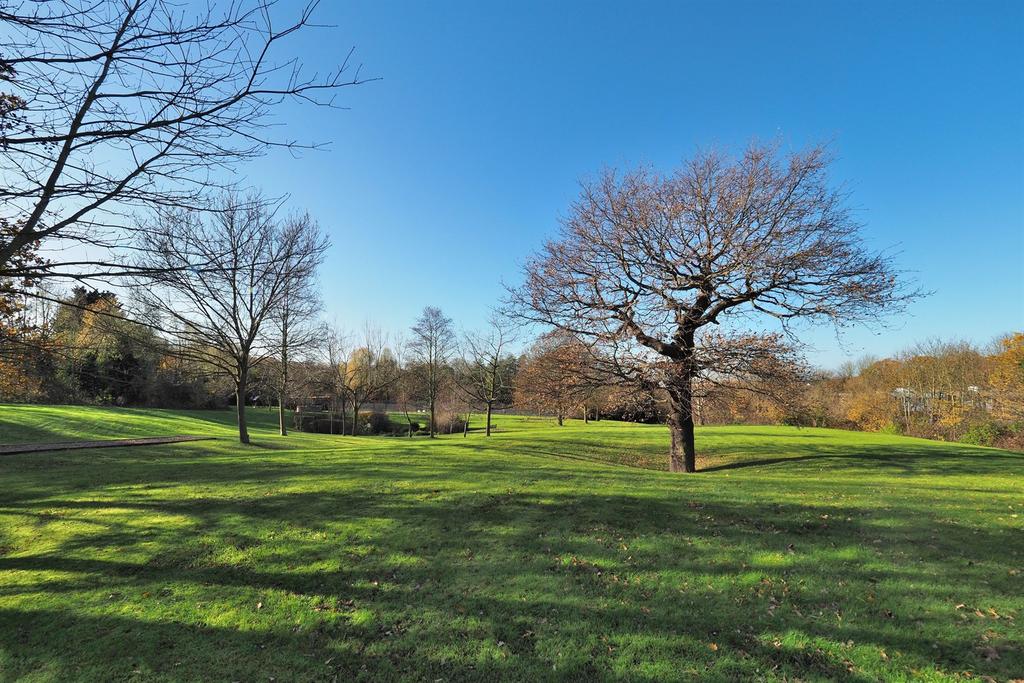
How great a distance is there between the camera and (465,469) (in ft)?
35.1

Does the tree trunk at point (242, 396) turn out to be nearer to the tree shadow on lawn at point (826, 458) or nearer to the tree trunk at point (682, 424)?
the tree shadow on lawn at point (826, 458)

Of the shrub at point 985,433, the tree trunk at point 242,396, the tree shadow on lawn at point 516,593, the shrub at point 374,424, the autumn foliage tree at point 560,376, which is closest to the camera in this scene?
the tree shadow on lawn at point 516,593

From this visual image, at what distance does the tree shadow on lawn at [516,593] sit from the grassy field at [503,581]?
3cm

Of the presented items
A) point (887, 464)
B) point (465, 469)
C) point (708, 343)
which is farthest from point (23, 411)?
point (887, 464)

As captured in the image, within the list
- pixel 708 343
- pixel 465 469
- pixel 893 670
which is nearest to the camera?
pixel 893 670

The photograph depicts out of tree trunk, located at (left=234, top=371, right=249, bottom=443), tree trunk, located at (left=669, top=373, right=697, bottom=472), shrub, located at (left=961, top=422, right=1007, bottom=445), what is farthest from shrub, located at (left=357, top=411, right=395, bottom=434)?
shrub, located at (left=961, top=422, right=1007, bottom=445)

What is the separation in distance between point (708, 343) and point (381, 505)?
35.0ft

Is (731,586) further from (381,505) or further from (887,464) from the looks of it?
(887,464)

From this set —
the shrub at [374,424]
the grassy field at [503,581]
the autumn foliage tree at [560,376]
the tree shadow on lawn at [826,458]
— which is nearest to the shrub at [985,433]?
the tree shadow on lawn at [826,458]

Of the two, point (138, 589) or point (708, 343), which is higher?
point (708, 343)

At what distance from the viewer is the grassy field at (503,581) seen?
3748 millimetres

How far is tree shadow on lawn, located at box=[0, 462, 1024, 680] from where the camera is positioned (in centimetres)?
374

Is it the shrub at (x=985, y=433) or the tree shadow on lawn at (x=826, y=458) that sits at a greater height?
the tree shadow on lawn at (x=826, y=458)

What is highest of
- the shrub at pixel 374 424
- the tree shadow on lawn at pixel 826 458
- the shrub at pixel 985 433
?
the tree shadow on lawn at pixel 826 458
